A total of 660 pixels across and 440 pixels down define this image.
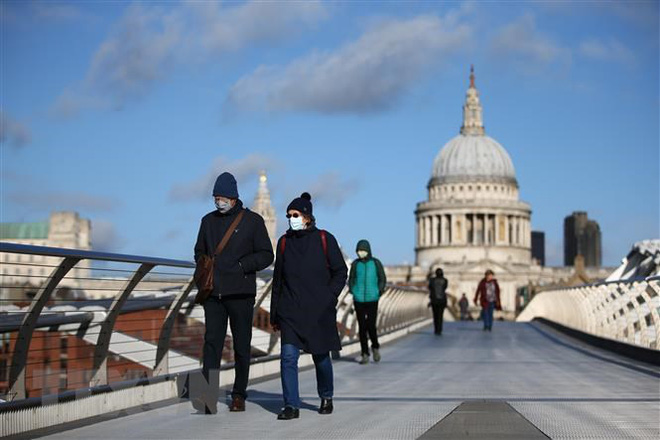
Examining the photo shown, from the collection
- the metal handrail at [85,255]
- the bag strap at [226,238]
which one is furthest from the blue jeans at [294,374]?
the metal handrail at [85,255]

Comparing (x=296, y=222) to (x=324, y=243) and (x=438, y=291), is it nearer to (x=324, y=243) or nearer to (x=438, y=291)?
(x=324, y=243)

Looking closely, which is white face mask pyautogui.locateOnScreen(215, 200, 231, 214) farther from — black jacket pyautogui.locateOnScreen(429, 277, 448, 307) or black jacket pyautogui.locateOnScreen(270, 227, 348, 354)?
black jacket pyautogui.locateOnScreen(429, 277, 448, 307)

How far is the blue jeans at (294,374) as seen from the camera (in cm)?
987

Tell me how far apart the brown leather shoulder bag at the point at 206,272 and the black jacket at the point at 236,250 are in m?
0.04

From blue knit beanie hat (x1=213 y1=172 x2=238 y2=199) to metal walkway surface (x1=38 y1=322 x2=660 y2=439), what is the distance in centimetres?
175

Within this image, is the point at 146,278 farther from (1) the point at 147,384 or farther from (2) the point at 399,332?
(2) the point at 399,332

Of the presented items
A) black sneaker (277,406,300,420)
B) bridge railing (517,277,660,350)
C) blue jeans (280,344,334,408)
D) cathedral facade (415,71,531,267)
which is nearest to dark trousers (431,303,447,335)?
bridge railing (517,277,660,350)

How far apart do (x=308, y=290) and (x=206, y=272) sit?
823mm

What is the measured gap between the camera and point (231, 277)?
1020 cm

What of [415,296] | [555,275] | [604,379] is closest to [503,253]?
[555,275]

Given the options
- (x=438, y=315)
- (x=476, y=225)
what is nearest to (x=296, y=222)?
(x=438, y=315)

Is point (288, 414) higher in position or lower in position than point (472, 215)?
lower

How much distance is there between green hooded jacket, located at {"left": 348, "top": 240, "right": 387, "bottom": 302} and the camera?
1803 cm

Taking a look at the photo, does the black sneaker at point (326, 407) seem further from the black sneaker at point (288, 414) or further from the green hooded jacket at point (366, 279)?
the green hooded jacket at point (366, 279)
